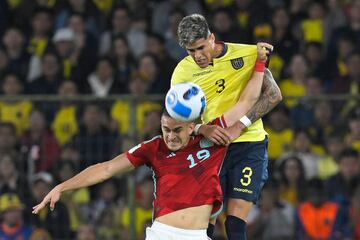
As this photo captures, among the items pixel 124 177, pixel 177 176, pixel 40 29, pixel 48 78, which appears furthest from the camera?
pixel 40 29

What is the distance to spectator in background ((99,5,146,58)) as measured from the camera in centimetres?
1653

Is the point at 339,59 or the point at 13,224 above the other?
the point at 339,59

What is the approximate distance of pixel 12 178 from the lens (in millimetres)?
13797

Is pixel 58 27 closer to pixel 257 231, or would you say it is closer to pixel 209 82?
pixel 257 231

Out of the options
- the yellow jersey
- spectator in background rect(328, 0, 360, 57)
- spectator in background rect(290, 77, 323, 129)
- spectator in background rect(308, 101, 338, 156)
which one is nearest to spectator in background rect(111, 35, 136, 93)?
spectator in background rect(328, 0, 360, 57)

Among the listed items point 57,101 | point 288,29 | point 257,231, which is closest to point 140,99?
point 57,101

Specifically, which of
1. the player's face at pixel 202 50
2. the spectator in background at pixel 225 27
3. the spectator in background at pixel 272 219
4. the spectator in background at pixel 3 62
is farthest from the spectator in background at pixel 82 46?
the player's face at pixel 202 50

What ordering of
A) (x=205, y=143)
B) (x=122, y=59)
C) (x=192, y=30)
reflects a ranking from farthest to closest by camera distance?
(x=122, y=59) → (x=192, y=30) → (x=205, y=143)

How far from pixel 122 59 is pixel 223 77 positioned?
20.7 ft

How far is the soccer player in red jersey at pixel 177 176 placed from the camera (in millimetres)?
9156

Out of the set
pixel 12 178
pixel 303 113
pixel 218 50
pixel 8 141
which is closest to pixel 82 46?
pixel 8 141

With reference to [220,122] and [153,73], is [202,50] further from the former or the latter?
[153,73]

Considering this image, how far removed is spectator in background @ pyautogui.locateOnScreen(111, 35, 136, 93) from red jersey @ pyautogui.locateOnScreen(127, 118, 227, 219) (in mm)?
6470

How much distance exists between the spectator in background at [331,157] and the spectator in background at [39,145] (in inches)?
114
